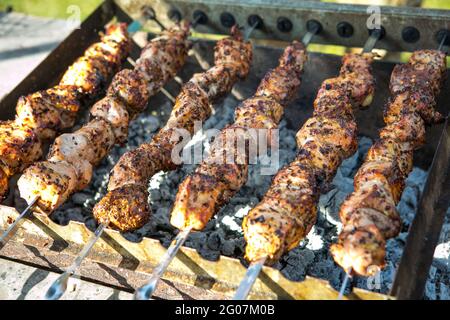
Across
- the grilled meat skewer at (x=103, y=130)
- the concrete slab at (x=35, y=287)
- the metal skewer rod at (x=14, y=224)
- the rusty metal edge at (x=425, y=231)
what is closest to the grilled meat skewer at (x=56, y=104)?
the grilled meat skewer at (x=103, y=130)

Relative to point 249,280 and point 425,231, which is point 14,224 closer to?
point 249,280

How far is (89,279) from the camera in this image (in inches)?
116

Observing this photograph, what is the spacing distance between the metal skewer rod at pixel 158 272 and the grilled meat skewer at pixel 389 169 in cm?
72

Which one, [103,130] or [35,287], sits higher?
[103,130]

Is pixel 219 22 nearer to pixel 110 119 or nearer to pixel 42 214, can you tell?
pixel 110 119

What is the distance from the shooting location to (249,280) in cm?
241

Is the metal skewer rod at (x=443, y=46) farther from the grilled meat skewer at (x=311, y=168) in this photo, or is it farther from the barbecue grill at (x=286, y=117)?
the grilled meat skewer at (x=311, y=168)

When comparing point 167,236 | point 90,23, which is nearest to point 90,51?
point 90,23

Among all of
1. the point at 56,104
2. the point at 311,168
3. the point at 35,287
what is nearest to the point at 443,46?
the point at 311,168

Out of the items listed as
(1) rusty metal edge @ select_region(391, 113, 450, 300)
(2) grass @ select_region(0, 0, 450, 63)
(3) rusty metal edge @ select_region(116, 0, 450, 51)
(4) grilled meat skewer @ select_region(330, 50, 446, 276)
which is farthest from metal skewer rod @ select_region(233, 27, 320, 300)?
(2) grass @ select_region(0, 0, 450, 63)

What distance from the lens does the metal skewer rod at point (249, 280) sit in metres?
2.36

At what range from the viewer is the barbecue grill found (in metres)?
2.58

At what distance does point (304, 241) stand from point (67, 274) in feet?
5.10

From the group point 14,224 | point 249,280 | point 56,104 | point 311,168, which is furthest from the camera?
point 56,104
